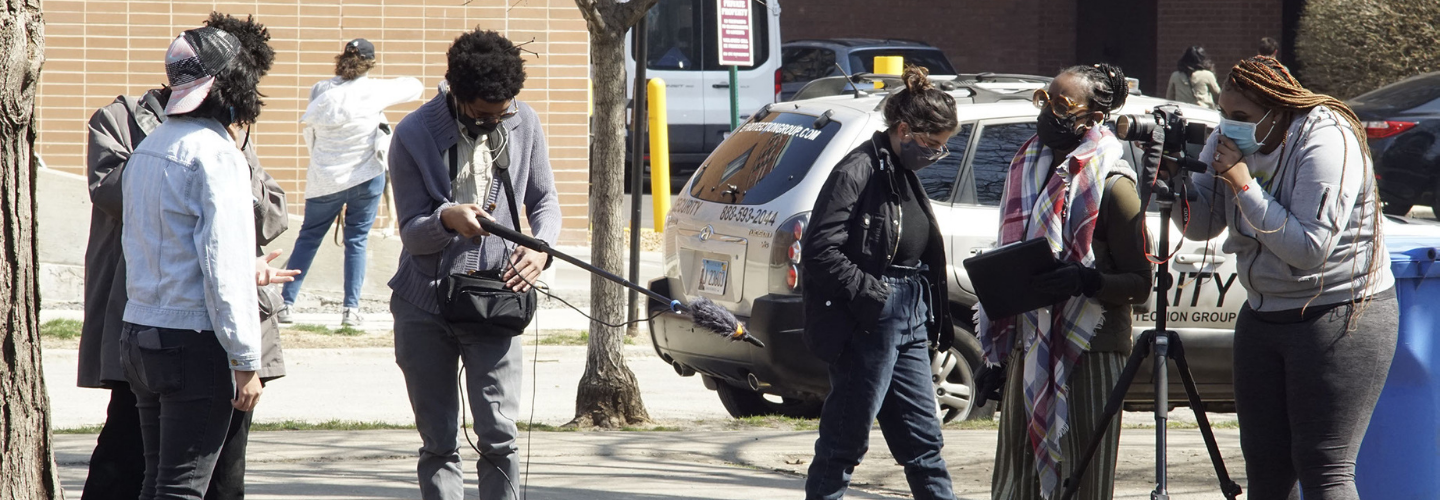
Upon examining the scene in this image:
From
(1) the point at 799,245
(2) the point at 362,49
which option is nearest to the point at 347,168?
(2) the point at 362,49

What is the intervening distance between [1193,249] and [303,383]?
4816 millimetres

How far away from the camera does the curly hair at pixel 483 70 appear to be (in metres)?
4.20

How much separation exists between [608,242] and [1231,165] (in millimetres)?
3523

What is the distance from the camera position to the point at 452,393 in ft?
14.2

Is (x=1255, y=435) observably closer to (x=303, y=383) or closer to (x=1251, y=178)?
(x=1251, y=178)

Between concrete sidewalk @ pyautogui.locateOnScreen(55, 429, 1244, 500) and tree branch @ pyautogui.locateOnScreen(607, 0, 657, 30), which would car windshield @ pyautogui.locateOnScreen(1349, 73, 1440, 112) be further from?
tree branch @ pyautogui.locateOnScreen(607, 0, 657, 30)

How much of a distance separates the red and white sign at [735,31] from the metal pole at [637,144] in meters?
1.91

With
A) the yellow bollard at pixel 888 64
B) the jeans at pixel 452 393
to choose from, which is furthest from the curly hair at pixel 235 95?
the yellow bollard at pixel 888 64

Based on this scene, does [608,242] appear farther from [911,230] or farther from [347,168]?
[347,168]

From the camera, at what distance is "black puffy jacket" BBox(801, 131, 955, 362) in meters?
4.34

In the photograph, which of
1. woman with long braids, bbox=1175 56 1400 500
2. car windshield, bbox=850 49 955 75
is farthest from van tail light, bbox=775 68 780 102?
woman with long braids, bbox=1175 56 1400 500

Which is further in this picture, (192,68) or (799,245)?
(799,245)

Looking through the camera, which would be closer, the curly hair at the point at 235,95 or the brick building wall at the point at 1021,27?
the curly hair at the point at 235,95

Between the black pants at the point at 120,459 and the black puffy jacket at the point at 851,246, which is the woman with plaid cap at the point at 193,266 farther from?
the black puffy jacket at the point at 851,246
